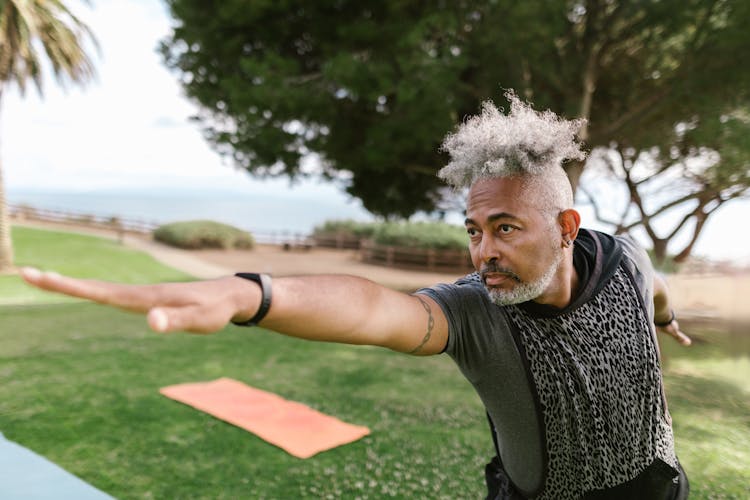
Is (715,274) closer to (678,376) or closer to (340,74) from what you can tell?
(678,376)

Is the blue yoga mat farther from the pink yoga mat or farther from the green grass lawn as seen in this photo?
the pink yoga mat

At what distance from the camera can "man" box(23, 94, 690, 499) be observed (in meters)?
1.95

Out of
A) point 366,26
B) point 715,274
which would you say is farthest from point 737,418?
point 366,26

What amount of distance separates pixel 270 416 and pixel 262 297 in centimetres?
475

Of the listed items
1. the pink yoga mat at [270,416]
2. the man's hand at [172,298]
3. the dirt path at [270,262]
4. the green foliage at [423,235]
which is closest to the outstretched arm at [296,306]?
A: the man's hand at [172,298]

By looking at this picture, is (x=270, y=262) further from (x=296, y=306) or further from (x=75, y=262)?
(x=296, y=306)

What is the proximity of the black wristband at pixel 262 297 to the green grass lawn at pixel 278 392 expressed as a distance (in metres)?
3.31

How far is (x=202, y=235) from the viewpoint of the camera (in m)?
24.2

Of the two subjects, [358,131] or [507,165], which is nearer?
[507,165]

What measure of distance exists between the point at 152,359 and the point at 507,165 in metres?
7.38

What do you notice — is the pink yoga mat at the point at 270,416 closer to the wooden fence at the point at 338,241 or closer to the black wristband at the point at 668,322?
the black wristband at the point at 668,322

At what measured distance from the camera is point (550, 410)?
2.04m

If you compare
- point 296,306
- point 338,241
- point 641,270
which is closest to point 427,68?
point 641,270

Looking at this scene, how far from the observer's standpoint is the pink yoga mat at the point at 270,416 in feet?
17.1
